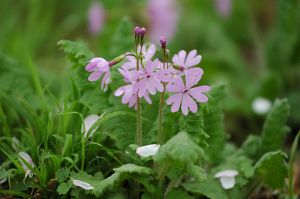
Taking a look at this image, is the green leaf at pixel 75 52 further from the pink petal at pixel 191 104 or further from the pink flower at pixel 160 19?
the pink flower at pixel 160 19

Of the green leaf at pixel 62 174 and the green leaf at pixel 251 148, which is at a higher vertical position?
the green leaf at pixel 62 174

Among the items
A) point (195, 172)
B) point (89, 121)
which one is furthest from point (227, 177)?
point (89, 121)

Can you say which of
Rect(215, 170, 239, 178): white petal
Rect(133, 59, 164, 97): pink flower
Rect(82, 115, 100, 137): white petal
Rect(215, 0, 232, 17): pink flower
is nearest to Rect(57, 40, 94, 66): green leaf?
Rect(82, 115, 100, 137): white petal

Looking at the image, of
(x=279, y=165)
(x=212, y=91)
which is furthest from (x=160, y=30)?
(x=279, y=165)

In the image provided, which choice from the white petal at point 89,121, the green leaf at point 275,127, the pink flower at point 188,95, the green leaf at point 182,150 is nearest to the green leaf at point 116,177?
the green leaf at point 182,150

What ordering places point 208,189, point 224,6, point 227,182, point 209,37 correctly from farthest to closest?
point 209,37 < point 224,6 < point 227,182 < point 208,189

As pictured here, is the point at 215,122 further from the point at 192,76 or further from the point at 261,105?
the point at 261,105
